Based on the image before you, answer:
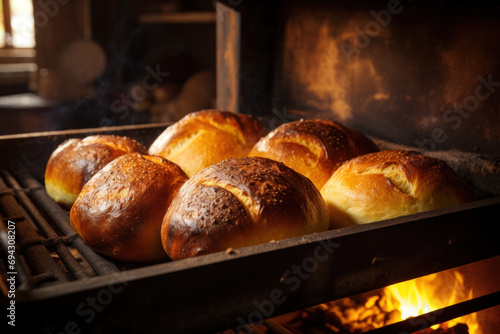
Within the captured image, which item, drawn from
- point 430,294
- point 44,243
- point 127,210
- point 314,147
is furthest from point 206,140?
point 430,294

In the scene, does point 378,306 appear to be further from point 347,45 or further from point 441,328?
point 347,45

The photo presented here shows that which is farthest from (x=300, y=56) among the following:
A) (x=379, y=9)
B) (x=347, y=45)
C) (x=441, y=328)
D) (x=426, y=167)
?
(x=441, y=328)

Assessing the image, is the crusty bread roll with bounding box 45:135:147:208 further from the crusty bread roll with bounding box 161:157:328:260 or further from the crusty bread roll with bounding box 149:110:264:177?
the crusty bread roll with bounding box 161:157:328:260

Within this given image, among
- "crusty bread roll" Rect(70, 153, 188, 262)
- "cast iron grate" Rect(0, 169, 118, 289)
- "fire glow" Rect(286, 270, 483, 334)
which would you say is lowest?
"fire glow" Rect(286, 270, 483, 334)

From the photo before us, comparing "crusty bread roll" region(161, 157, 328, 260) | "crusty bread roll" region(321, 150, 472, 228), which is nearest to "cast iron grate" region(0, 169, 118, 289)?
"crusty bread roll" region(161, 157, 328, 260)

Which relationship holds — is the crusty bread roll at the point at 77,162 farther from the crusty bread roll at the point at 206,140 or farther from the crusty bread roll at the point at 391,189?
the crusty bread roll at the point at 391,189

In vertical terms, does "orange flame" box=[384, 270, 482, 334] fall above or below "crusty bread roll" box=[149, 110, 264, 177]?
below

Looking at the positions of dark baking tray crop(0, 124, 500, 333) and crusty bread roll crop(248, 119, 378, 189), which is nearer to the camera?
dark baking tray crop(0, 124, 500, 333)

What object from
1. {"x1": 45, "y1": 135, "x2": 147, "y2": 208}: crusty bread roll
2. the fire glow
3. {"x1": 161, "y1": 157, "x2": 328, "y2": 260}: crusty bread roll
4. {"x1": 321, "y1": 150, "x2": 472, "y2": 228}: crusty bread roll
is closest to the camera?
{"x1": 161, "y1": 157, "x2": 328, "y2": 260}: crusty bread roll

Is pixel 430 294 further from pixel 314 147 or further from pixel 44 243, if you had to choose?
→ pixel 44 243
